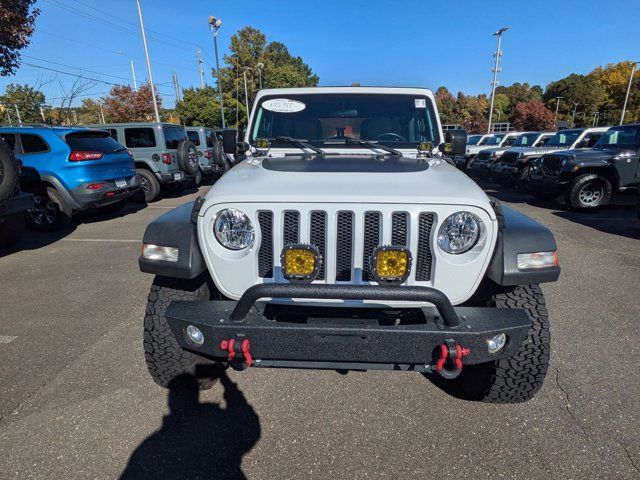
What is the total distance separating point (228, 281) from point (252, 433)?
904 mm

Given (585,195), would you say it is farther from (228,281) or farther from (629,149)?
(228,281)

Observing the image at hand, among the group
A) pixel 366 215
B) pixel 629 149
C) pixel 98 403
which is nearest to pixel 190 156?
pixel 98 403

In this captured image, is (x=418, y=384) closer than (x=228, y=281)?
No

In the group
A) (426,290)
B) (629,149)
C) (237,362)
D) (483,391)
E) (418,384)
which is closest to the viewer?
(426,290)

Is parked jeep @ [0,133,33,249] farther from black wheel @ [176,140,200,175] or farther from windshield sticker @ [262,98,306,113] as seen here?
windshield sticker @ [262,98,306,113]

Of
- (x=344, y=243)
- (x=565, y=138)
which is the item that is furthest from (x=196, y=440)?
(x=565, y=138)

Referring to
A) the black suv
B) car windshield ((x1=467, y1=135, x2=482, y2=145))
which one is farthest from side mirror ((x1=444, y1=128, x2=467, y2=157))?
car windshield ((x1=467, y1=135, x2=482, y2=145))

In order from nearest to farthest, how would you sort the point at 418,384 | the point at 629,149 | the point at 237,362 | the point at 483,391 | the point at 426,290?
the point at 426,290 < the point at 237,362 < the point at 483,391 < the point at 418,384 < the point at 629,149

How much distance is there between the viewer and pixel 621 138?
849cm

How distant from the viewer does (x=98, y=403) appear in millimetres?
2350

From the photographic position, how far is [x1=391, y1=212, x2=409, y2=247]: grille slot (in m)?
1.92

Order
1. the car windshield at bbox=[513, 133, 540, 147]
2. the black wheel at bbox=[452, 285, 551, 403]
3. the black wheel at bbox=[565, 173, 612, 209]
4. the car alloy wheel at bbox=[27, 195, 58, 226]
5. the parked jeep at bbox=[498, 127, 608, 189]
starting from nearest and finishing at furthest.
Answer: the black wheel at bbox=[452, 285, 551, 403] → the car alloy wheel at bbox=[27, 195, 58, 226] → the black wheel at bbox=[565, 173, 612, 209] → the parked jeep at bbox=[498, 127, 608, 189] → the car windshield at bbox=[513, 133, 540, 147]

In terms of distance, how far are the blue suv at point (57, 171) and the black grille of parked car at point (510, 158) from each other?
1077 centimetres

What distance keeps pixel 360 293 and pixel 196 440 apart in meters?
1.33
